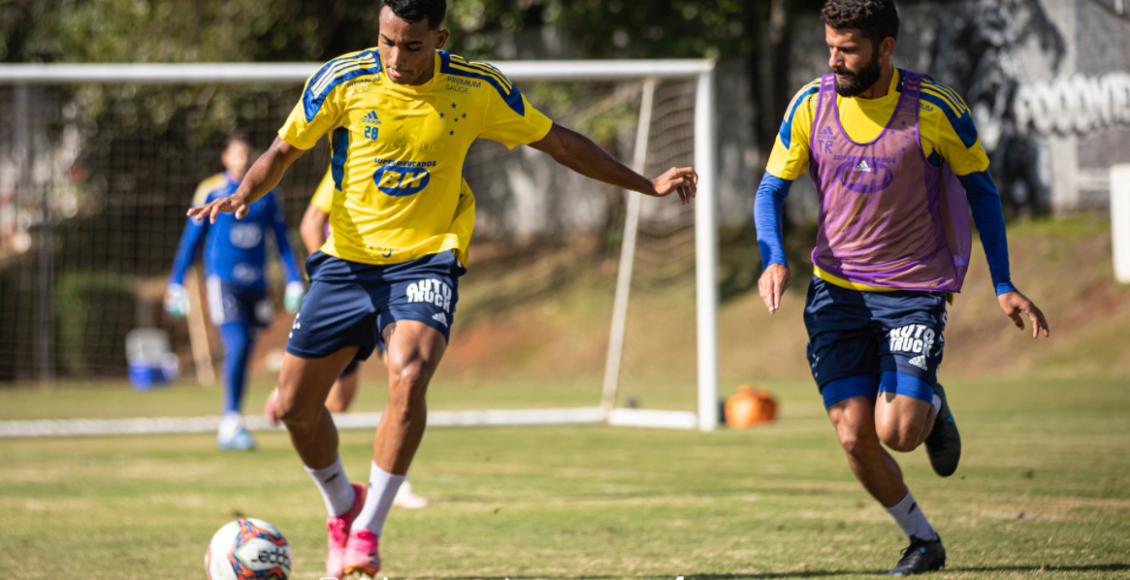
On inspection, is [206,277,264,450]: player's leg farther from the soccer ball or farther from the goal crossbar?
the soccer ball

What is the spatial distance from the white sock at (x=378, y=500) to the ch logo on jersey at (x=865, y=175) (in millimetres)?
2002

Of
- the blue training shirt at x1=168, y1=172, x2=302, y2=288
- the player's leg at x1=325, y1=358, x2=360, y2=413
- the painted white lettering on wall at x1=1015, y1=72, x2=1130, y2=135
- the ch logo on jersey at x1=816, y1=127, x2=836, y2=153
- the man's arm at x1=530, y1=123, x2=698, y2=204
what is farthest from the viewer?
the painted white lettering on wall at x1=1015, y1=72, x2=1130, y2=135

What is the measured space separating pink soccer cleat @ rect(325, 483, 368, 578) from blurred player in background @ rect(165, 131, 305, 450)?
5.08 m

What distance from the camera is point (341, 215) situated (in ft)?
15.7

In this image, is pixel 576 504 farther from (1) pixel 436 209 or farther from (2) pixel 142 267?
(2) pixel 142 267

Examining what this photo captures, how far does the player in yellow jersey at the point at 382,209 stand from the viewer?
452 centimetres

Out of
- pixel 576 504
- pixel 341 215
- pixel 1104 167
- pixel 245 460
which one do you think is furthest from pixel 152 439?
pixel 1104 167

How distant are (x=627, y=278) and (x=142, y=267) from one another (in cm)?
1393

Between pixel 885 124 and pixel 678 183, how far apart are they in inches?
32.8

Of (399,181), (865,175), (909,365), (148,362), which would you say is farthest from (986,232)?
(148,362)

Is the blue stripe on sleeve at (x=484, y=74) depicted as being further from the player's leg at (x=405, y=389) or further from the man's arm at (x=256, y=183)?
the player's leg at (x=405, y=389)

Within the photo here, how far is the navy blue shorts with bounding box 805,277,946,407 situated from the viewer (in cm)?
444

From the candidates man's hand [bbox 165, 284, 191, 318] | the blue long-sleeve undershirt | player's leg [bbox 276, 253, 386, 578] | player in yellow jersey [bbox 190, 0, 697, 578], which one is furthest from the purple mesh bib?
man's hand [bbox 165, 284, 191, 318]

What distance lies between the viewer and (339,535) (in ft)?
15.9
